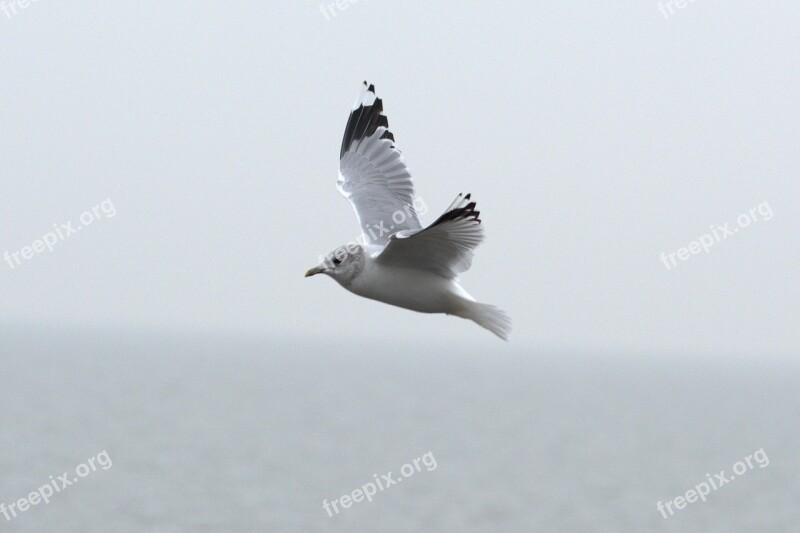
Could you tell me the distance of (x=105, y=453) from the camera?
8844 cm

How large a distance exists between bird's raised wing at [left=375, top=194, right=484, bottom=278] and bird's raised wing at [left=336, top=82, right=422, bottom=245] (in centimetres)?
130

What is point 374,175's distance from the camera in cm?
1090

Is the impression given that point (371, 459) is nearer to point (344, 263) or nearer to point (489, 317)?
point (489, 317)

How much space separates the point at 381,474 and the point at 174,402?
54791mm

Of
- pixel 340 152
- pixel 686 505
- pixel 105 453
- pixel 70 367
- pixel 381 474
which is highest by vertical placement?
pixel 70 367

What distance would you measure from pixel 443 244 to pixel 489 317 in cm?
91

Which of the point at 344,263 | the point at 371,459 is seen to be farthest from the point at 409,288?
the point at 371,459

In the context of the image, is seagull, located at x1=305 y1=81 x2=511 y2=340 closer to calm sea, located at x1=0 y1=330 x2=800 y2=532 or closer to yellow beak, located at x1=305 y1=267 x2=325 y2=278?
yellow beak, located at x1=305 y1=267 x2=325 y2=278

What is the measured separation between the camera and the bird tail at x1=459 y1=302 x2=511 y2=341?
8438 mm

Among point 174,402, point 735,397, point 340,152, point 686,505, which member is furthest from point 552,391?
point 340,152

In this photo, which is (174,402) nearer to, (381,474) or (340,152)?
(381,474)

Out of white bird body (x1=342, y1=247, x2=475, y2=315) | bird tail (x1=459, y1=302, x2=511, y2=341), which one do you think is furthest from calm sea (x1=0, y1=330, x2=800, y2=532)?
white bird body (x1=342, y1=247, x2=475, y2=315)

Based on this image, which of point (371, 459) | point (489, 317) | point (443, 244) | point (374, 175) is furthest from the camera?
point (371, 459)

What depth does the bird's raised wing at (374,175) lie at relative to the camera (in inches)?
391
